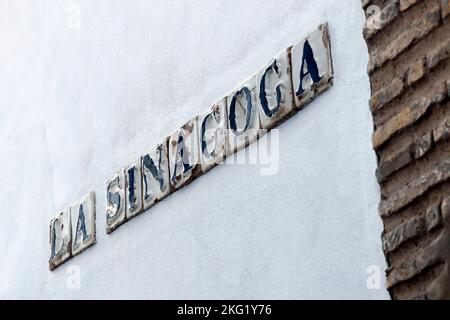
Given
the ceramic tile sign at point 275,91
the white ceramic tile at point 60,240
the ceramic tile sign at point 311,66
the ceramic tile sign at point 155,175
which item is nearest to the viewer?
the ceramic tile sign at point 311,66

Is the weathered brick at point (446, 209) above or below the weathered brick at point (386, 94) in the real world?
below

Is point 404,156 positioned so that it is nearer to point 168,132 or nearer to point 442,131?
point 442,131

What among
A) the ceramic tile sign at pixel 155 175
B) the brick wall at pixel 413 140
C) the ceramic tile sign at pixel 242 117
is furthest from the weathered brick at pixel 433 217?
the ceramic tile sign at pixel 155 175

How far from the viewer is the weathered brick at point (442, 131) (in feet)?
10.1

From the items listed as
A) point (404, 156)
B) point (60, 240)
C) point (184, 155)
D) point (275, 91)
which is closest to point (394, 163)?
point (404, 156)

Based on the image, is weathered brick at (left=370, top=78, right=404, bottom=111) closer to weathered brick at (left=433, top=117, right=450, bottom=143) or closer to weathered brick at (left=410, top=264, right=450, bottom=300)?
weathered brick at (left=433, top=117, right=450, bottom=143)

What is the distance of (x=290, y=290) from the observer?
3.74 m

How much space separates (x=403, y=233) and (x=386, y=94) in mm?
448

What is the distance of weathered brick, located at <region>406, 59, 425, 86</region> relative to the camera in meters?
3.21

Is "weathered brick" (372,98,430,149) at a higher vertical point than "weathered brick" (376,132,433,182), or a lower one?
higher

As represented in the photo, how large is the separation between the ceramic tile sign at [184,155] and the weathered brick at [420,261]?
52.8 inches

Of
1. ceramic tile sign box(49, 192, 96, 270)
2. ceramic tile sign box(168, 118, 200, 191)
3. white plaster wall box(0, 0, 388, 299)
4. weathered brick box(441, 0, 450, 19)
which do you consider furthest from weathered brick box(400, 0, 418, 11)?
ceramic tile sign box(49, 192, 96, 270)

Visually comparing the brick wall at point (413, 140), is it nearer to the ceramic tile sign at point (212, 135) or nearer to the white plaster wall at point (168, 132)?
the white plaster wall at point (168, 132)

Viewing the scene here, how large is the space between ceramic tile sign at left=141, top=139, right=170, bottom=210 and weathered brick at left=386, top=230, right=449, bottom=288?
1.54 metres
